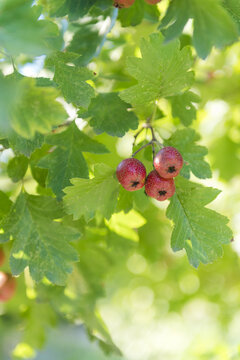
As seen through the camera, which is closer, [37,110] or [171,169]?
[37,110]

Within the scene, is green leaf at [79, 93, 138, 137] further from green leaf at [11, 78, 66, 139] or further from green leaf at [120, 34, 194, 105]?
green leaf at [11, 78, 66, 139]

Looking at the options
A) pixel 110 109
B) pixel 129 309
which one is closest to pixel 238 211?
pixel 110 109

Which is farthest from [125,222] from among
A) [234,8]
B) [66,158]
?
[234,8]

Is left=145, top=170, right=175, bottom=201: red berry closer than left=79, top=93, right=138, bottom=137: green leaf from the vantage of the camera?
Yes

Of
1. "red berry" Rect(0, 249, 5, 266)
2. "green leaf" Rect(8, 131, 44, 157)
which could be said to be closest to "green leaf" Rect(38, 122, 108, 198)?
"green leaf" Rect(8, 131, 44, 157)

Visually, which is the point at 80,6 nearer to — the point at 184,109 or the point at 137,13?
the point at 137,13

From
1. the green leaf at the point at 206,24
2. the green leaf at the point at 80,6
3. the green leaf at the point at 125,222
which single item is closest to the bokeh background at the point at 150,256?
the green leaf at the point at 125,222
